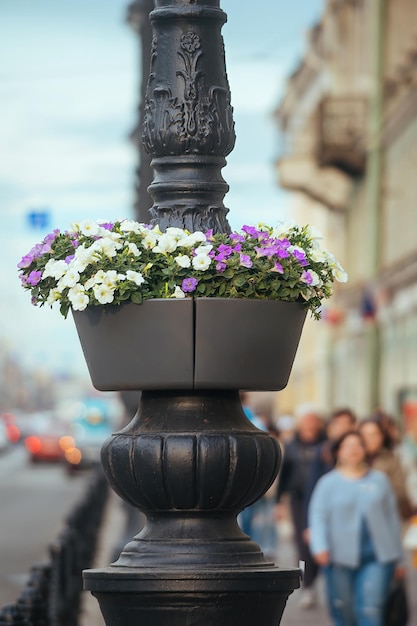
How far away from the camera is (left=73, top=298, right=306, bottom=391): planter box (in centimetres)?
616

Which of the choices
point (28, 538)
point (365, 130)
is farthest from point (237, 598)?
point (365, 130)

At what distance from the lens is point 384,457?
14.2m

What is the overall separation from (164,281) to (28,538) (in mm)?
21210

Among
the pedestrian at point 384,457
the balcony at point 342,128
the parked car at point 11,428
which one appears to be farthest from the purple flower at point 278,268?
the parked car at point 11,428

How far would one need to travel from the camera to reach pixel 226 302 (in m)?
6.14

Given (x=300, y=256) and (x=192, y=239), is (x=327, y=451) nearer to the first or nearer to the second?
(x=300, y=256)

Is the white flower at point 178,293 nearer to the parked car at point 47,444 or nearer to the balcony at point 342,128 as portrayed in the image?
the balcony at point 342,128

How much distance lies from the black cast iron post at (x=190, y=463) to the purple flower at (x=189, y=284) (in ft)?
1.22

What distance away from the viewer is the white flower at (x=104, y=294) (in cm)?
614

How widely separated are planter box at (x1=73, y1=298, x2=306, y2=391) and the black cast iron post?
0.52 ft

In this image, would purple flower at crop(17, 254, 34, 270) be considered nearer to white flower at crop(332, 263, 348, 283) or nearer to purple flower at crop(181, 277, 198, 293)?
purple flower at crop(181, 277, 198, 293)

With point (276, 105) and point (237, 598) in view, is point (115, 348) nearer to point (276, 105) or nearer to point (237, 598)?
point (237, 598)

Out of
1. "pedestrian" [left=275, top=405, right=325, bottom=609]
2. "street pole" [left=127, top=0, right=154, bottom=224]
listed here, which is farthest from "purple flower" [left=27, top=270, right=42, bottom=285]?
"pedestrian" [left=275, top=405, right=325, bottom=609]

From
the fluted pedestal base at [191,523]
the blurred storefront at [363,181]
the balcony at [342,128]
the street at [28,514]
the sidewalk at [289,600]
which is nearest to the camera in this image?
the fluted pedestal base at [191,523]
